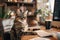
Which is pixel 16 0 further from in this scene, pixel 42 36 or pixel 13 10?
pixel 42 36

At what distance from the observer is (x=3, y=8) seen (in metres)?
1.48

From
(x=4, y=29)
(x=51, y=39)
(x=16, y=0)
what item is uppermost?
(x=16, y=0)

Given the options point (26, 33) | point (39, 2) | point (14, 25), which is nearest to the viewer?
point (14, 25)

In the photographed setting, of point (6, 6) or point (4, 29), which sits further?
point (6, 6)

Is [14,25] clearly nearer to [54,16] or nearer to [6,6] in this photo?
[6,6]

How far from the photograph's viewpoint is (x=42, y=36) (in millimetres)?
1381

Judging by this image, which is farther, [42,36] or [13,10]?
[13,10]

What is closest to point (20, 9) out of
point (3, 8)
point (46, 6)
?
point (3, 8)

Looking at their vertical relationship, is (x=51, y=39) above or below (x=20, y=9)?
below

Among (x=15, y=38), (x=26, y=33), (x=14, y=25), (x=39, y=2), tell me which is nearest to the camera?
(x=15, y=38)

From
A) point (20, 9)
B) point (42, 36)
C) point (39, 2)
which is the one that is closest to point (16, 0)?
point (20, 9)

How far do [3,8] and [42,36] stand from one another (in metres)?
0.53

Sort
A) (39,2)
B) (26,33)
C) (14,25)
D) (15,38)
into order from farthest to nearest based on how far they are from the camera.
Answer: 1. (39,2)
2. (26,33)
3. (14,25)
4. (15,38)

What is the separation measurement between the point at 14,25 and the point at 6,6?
28 centimetres
